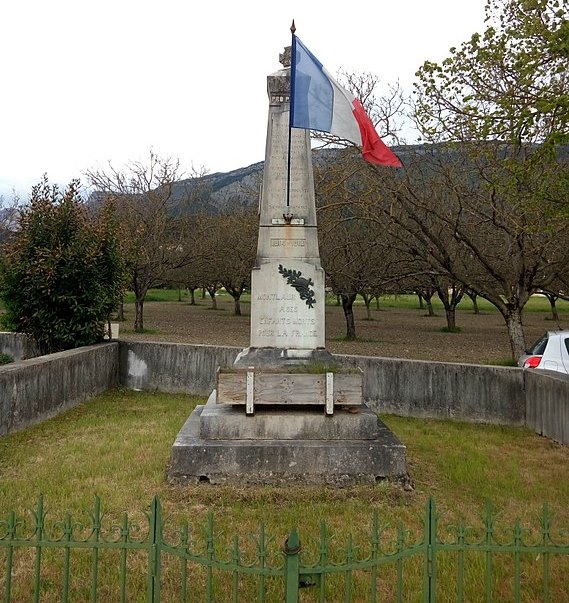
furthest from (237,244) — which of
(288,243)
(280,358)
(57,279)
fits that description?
(280,358)

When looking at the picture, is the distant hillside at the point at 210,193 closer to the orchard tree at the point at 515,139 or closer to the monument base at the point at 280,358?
the orchard tree at the point at 515,139

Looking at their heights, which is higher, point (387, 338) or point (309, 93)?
point (309, 93)

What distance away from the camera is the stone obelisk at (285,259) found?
22.6 feet

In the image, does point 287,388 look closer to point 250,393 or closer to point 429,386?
point 250,393

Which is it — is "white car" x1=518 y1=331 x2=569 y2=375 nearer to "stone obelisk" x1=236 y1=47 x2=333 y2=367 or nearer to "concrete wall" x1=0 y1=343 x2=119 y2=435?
"stone obelisk" x1=236 y1=47 x2=333 y2=367

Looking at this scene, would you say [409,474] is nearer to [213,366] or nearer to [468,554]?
[468,554]

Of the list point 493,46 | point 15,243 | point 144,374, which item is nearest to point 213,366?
point 144,374

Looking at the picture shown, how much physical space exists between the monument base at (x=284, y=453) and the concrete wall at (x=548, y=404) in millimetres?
3201

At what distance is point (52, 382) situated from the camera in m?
9.07

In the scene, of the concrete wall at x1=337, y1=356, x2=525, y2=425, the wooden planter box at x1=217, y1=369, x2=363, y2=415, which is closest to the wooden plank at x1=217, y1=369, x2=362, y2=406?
the wooden planter box at x1=217, y1=369, x2=363, y2=415

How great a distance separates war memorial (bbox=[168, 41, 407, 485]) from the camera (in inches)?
235

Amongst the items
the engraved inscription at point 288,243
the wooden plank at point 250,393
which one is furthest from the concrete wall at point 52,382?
the engraved inscription at point 288,243

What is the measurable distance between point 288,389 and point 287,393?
5 centimetres

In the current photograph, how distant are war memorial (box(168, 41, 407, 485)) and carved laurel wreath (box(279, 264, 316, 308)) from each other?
0.04 ft
